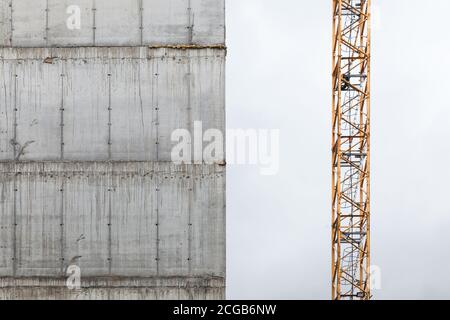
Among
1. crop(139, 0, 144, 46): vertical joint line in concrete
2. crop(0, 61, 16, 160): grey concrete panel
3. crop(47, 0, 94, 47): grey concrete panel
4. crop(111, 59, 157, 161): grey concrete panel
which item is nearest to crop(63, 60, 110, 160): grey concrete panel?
crop(111, 59, 157, 161): grey concrete panel

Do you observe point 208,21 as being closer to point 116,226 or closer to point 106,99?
point 106,99

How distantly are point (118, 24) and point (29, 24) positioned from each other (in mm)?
3848

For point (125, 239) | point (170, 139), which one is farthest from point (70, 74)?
point (125, 239)

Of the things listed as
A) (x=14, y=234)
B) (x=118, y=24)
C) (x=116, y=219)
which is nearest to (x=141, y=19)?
(x=118, y=24)

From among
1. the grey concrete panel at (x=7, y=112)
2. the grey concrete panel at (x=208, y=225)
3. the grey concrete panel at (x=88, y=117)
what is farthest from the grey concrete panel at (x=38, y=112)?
the grey concrete panel at (x=208, y=225)

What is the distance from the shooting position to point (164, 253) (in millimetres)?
33656

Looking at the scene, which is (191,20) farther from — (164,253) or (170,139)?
(164,253)

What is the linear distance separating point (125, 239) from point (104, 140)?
424 centimetres

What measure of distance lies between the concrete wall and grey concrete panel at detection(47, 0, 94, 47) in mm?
43

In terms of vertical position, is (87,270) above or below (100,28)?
below

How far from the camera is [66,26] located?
34875 millimetres

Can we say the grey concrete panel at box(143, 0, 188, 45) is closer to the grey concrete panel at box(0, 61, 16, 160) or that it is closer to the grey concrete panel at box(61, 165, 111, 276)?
the grey concrete panel at box(0, 61, 16, 160)

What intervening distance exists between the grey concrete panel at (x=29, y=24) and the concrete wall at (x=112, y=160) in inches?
2.4

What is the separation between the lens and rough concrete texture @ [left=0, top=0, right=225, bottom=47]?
34.6 metres
